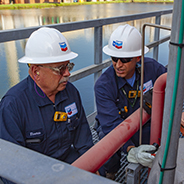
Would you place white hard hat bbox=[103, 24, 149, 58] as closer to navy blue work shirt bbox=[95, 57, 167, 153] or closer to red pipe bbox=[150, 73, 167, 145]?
navy blue work shirt bbox=[95, 57, 167, 153]

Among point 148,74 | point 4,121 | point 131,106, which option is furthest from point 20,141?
point 148,74

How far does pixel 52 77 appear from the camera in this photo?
2.01 m

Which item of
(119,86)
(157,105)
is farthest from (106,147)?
(119,86)

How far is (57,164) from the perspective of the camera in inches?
24.6

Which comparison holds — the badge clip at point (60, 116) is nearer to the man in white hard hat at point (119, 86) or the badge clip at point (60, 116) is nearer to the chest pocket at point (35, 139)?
the chest pocket at point (35, 139)

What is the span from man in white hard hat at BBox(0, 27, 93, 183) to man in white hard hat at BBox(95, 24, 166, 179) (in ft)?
1.19

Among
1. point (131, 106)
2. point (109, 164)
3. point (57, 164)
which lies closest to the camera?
point (57, 164)

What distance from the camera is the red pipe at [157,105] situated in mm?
1620

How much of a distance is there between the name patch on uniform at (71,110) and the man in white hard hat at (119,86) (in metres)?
0.38

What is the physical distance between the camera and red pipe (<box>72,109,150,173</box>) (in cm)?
131

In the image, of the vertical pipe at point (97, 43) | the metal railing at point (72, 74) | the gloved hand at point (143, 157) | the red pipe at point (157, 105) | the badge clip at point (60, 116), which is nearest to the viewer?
the metal railing at point (72, 74)

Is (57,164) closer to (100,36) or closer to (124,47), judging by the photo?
(124,47)

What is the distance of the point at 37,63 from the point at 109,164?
1.22 meters

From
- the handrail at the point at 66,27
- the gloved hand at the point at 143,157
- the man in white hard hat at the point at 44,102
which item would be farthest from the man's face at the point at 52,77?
the gloved hand at the point at 143,157
